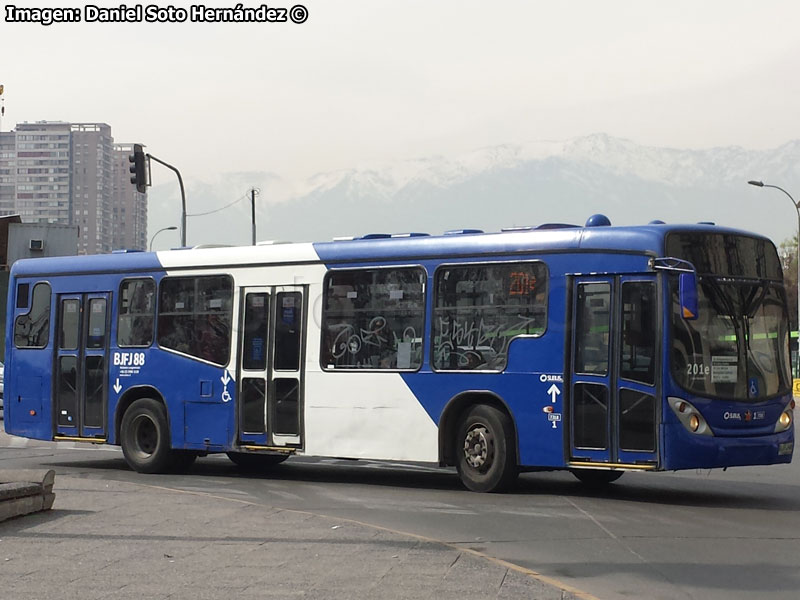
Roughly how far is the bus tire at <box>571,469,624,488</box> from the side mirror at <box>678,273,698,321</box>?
126 inches

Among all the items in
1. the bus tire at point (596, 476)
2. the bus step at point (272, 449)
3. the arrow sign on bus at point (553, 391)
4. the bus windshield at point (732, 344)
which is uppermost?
the bus windshield at point (732, 344)

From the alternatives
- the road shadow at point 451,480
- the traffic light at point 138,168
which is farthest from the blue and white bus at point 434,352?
the traffic light at point 138,168

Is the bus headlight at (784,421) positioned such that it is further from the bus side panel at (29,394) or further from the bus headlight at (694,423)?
the bus side panel at (29,394)

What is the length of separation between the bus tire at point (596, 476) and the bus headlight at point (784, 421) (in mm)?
2255

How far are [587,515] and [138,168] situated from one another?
20.7m

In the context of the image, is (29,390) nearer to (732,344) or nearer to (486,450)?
(486,450)

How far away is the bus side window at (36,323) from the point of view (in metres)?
18.8

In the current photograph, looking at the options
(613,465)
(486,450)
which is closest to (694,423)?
(613,465)

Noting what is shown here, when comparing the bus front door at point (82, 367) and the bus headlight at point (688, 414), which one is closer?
the bus headlight at point (688, 414)

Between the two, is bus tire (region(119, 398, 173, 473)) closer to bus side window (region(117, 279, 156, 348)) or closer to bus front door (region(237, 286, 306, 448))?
bus side window (region(117, 279, 156, 348))

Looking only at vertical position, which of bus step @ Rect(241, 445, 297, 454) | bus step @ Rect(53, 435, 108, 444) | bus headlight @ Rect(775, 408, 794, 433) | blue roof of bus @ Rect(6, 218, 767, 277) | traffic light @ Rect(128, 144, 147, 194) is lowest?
bus step @ Rect(53, 435, 108, 444)

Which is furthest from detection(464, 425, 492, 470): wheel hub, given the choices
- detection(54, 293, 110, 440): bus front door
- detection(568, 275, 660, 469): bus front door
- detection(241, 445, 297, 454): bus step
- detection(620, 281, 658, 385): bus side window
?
detection(54, 293, 110, 440): bus front door

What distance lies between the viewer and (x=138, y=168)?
30.5 meters

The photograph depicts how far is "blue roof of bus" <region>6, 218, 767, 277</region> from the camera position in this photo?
13.5 metres
